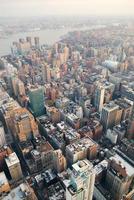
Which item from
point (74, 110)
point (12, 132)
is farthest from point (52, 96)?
point (12, 132)

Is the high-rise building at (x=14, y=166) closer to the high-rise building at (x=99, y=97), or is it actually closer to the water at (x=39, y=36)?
the high-rise building at (x=99, y=97)

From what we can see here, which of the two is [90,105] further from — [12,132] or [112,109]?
[12,132]

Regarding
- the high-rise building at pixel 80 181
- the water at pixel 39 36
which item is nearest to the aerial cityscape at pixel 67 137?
the high-rise building at pixel 80 181

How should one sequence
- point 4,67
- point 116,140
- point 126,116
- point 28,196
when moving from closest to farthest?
1. point 28,196
2. point 116,140
3. point 126,116
4. point 4,67

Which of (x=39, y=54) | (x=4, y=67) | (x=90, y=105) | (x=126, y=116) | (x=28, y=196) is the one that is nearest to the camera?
(x=28, y=196)

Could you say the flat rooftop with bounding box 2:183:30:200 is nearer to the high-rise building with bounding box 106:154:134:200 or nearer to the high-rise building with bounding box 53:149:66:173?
the high-rise building with bounding box 53:149:66:173

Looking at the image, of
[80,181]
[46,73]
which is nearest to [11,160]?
[80,181]

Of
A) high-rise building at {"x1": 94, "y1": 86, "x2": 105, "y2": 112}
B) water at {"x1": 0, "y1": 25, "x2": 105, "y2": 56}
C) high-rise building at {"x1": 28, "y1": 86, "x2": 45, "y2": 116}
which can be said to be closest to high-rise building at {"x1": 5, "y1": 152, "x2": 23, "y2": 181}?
high-rise building at {"x1": 28, "y1": 86, "x2": 45, "y2": 116}

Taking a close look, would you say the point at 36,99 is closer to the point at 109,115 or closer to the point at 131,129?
the point at 109,115
